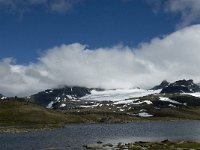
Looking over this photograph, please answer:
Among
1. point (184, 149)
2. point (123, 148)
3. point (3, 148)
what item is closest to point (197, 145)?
point (184, 149)

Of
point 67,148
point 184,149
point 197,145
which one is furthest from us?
point 67,148

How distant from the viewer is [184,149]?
92.1 m

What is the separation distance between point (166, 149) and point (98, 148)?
19.3 meters

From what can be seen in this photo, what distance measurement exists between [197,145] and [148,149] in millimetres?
13331

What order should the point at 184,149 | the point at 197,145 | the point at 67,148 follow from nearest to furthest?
1. the point at 184,149
2. the point at 197,145
3. the point at 67,148

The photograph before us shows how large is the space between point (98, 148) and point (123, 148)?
21.7 feet

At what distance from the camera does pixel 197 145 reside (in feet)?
333

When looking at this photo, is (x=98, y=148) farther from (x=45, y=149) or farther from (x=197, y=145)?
(x=197, y=145)

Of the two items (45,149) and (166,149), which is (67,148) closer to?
(45,149)

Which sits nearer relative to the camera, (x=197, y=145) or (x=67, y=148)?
(x=197, y=145)

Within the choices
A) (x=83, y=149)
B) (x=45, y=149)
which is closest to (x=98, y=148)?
(x=83, y=149)

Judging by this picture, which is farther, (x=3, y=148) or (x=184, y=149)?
(x=3, y=148)

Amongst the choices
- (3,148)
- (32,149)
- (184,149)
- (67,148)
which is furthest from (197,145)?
(3,148)

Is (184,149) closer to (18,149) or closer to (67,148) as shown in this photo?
(67,148)
